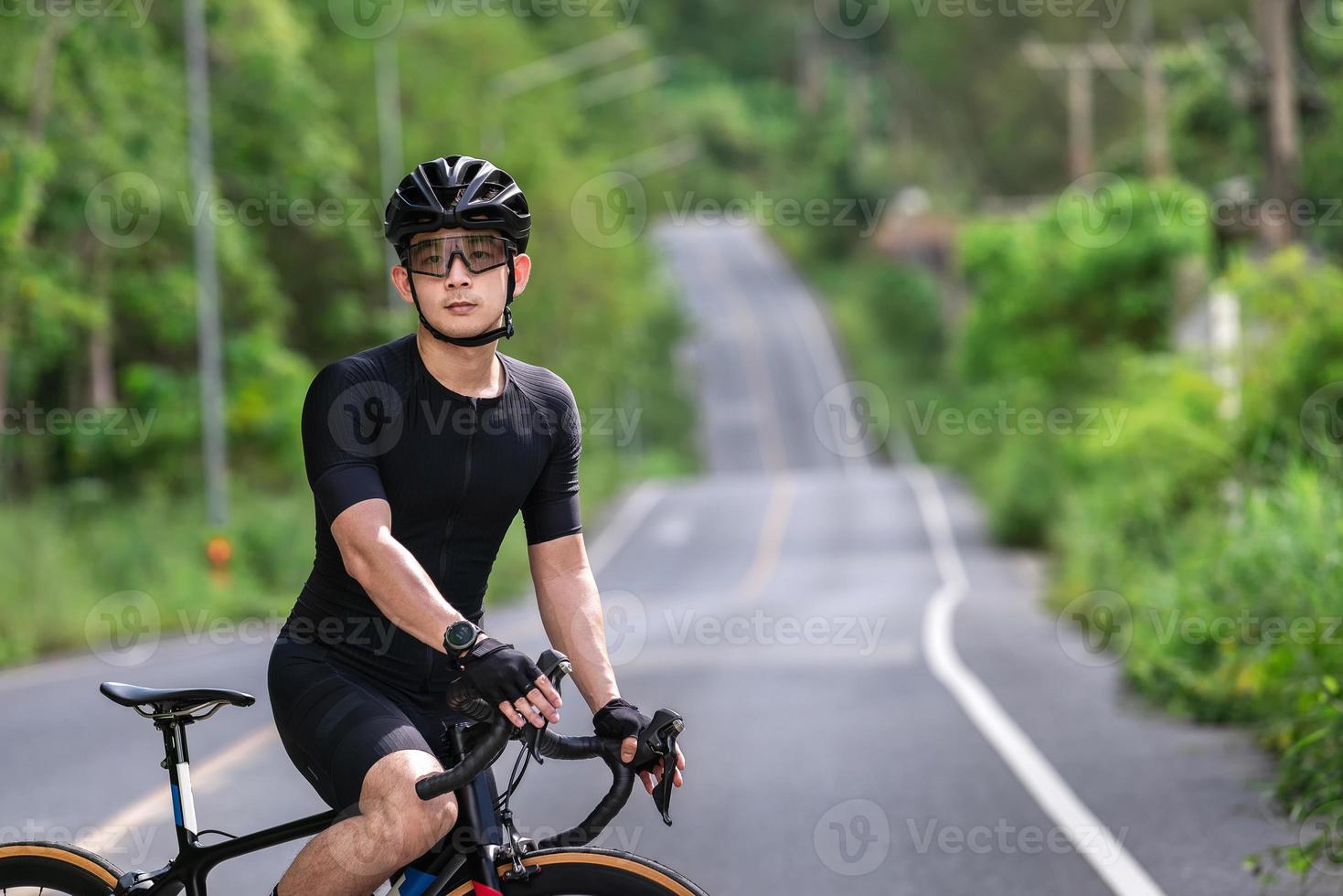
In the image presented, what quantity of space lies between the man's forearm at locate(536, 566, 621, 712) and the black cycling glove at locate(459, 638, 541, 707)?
481 millimetres

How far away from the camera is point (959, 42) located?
102 m

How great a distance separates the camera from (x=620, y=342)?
168ft

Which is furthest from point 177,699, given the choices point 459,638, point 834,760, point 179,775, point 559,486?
point 834,760

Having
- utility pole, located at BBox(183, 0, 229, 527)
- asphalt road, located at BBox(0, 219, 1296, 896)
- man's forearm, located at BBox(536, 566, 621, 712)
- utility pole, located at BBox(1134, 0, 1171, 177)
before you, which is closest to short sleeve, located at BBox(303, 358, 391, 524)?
man's forearm, located at BBox(536, 566, 621, 712)

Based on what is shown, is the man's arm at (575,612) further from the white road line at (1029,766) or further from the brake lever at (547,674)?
the white road line at (1029,766)

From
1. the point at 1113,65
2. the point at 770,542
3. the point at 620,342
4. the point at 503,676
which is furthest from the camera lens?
the point at 620,342

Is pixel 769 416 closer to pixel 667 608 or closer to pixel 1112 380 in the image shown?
pixel 1112 380

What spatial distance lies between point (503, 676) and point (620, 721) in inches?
15.2

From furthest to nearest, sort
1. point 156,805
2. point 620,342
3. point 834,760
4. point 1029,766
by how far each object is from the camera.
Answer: point 620,342, point 834,760, point 1029,766, point 156,805

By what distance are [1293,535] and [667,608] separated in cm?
1473

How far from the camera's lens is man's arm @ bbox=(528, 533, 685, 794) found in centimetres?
386

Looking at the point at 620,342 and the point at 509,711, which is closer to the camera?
the point at 509,711

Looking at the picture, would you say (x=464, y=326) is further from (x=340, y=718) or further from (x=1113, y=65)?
(x=1113, y=65)

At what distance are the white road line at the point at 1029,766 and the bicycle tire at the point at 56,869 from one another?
13.2ft
